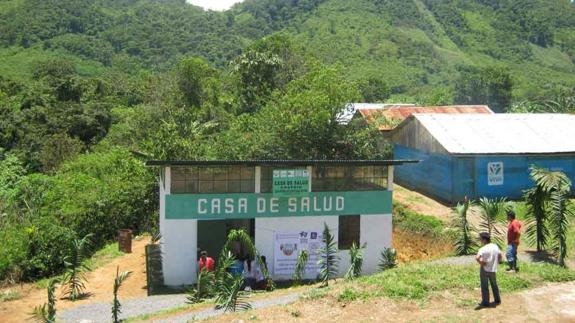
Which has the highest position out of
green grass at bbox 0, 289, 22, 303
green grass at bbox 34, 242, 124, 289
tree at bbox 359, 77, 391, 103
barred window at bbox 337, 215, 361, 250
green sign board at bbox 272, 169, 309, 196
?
tree at bbox 359, 77, 391, 103

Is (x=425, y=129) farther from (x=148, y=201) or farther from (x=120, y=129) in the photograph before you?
(x=120, y=129)

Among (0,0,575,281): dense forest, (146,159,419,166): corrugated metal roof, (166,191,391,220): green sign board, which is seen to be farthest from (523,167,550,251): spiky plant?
(0,0,575,281): dense forest

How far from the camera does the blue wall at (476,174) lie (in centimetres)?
2428

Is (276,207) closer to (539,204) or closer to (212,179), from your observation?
(212,179)

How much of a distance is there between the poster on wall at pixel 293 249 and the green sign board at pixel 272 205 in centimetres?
62

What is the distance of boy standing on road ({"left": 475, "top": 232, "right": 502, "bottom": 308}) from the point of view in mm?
11172

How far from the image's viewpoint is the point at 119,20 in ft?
403

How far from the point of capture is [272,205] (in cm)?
1822

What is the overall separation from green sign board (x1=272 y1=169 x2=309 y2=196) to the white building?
0.03m

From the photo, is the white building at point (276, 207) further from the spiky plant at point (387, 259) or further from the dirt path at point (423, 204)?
the dirt path at point (423, 204)

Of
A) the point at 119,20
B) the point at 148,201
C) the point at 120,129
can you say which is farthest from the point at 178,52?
the point at 148,201

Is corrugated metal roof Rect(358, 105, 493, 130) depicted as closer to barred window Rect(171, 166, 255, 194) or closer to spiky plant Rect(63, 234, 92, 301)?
barred window Rect(171, 166, 255, 194)

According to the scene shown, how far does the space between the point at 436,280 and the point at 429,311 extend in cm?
165

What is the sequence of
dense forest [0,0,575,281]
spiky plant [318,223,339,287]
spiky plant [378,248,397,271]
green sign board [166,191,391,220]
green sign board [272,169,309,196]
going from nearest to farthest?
1. spiky plant [318,223,339,287]
2. green sign board [166,191,391,220]
3. green sign board [272,169,309,196]
4. spiky plant [378,248,397,271]
5. dense forest [0,0,575,281]
